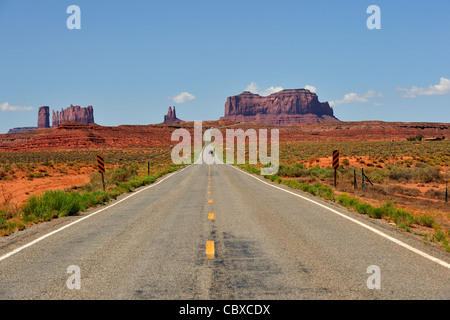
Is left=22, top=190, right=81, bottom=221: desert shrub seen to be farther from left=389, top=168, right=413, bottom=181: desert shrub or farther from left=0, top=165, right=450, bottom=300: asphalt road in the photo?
left=389, top=168, right=413, bottom=181: desert shrub

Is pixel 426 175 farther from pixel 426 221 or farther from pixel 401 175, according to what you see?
pixel 426 221

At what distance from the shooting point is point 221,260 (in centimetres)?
630

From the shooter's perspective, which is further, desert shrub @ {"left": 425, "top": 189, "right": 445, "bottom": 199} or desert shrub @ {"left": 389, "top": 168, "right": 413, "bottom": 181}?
desert shrub @ {"left": 389, "top": 168, "right": 413, "bottom": 181}

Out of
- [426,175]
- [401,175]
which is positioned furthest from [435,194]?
[401,175]

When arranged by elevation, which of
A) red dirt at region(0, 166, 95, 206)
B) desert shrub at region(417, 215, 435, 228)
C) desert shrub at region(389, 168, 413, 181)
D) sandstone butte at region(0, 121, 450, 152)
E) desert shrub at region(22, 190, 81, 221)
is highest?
sandstone butte at region(0, 121, 450, 152)

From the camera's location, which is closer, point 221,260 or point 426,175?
point 221,260

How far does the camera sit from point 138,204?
14.4 m

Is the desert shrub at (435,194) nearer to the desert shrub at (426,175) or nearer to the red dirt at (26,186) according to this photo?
the desert shrub at (426,175)

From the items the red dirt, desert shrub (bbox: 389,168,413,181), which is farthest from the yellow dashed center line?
desert shrub (bbox: 389,168,413,181)

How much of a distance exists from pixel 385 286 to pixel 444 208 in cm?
1374

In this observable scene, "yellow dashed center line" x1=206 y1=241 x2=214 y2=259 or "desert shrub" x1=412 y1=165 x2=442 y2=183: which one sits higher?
"yellow dashed center line" x1=206 y1=241 x2=214 y2=259

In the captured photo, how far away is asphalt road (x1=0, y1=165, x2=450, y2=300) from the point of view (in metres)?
4.85

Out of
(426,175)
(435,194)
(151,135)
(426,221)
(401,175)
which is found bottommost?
(435,194)
